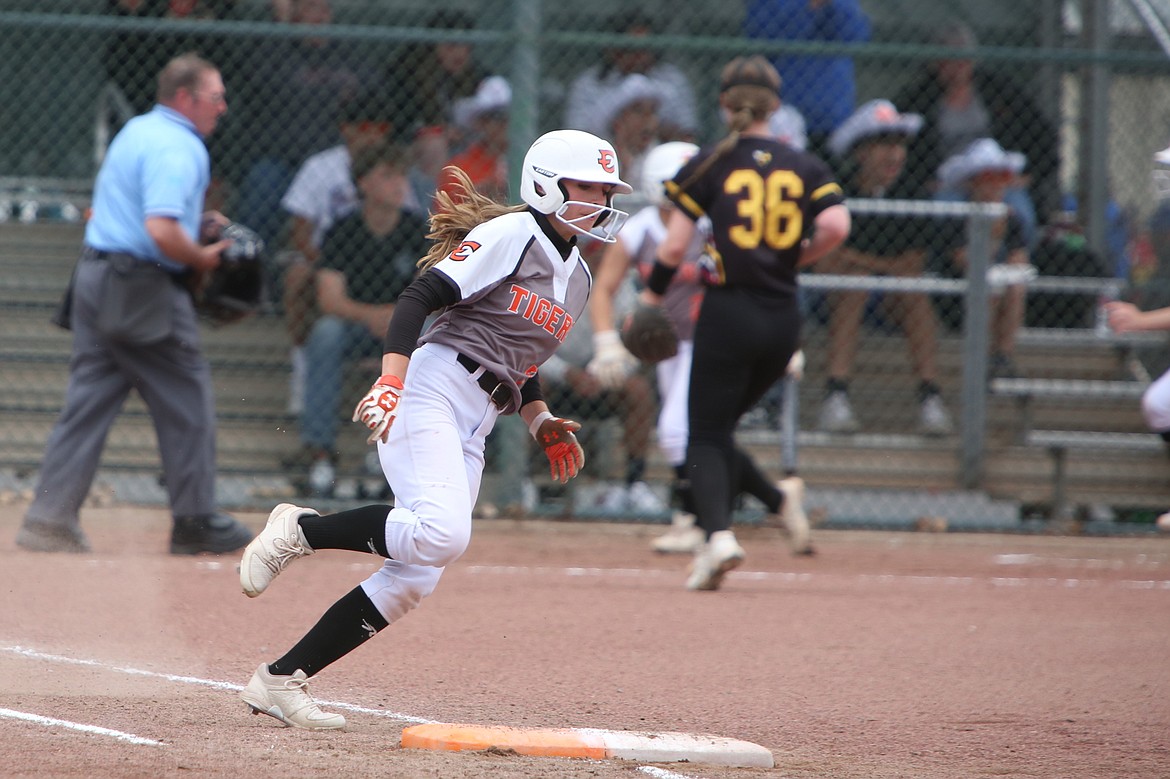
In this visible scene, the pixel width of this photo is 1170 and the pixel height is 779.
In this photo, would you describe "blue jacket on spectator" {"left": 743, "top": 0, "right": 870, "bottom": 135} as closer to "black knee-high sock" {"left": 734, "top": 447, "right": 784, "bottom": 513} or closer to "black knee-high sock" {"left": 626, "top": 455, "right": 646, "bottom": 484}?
"black knee-high sock" {"left": 626, "top": 455, "right": 646, "bottom": 484}

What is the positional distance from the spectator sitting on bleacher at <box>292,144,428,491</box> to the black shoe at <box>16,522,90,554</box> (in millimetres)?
1812

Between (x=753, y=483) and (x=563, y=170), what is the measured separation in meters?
3.69

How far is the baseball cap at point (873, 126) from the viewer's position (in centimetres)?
936

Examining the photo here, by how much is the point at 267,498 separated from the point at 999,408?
15.9ft

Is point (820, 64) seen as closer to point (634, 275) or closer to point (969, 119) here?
point (969, 119)

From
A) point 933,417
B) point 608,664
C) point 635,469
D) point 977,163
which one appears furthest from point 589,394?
point 608,664

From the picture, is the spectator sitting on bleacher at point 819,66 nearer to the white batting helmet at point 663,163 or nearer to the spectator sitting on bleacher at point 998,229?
the spectator sitting on bleacher at point 998,229

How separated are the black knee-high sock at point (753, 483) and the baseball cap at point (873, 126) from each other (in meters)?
2.99

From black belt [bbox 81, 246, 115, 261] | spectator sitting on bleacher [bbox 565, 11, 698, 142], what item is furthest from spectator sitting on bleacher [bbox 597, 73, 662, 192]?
black belt [bbox 81, 246, 115, 261]

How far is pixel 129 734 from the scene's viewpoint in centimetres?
372

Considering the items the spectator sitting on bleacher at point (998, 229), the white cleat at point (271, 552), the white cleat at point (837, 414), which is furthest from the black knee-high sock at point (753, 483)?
the white cleat at point (271, 552)

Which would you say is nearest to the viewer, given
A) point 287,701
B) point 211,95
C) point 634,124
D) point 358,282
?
point 287,701

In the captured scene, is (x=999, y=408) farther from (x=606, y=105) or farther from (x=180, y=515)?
(x=180, y=515)

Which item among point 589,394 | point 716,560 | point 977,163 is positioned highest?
point 977,163
